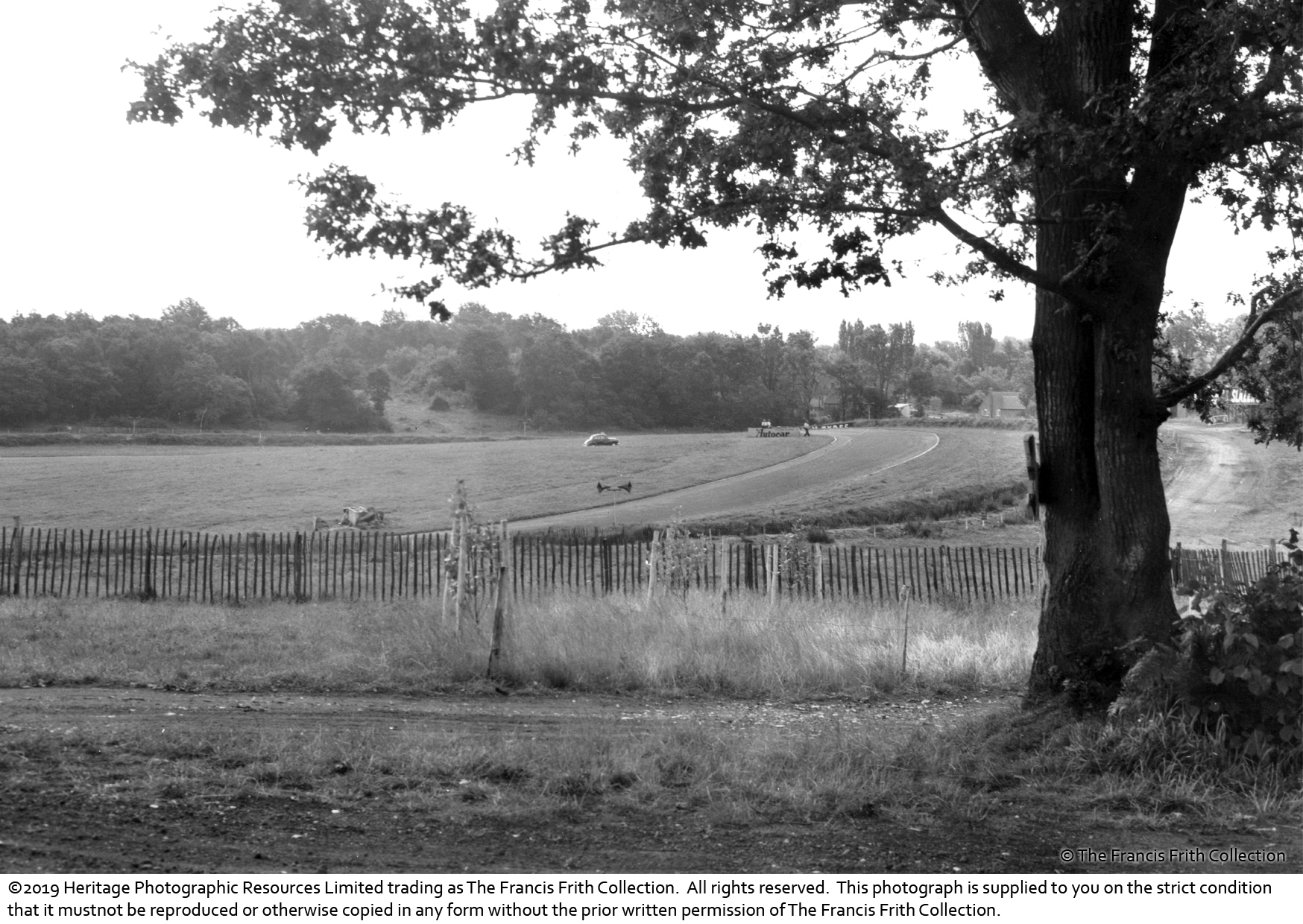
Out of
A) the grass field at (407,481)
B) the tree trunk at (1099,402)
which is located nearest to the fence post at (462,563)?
the tree trunk at (1099,402)

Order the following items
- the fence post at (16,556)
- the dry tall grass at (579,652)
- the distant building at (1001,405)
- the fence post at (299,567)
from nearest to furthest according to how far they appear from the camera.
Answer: the dry tall grass at (579,652), the fence post at (299,567), the fence post at (16,556), the distant building at (1001,405)

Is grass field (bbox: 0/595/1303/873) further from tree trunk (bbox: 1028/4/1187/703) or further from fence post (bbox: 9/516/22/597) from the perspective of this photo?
fence post (bbox: 9/516/22/597)

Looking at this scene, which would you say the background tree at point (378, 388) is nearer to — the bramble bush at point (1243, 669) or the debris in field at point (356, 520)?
the debris in field at point (356, 520)

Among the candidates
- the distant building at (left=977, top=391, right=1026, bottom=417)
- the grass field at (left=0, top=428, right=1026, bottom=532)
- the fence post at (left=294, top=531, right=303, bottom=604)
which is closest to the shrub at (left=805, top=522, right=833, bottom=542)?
the grass field at (left=0, top=428, right=1026, bottom=532)

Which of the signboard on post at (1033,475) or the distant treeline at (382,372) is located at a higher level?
the distant treeline at (382,372)

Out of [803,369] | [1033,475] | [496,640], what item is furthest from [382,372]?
[1033,475]

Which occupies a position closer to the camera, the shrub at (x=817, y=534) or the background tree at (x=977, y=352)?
the shrub at (x=817, y=534)

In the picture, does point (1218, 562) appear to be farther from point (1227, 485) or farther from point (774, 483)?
point (1227, 485)
